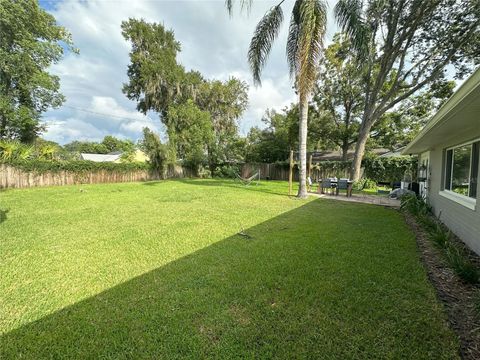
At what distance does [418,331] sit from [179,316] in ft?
6.34

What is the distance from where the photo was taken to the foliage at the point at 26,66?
44.5 ft

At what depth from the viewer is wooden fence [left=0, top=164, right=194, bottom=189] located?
10.6 m

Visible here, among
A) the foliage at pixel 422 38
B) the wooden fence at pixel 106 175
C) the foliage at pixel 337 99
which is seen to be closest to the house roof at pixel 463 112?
the foliage at pixel 422 38

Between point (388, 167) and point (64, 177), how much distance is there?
64.6 feet

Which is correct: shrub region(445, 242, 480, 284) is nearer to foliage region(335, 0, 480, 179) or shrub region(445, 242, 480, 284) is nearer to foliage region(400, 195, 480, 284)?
foliage region(400, 195, 480, 284)

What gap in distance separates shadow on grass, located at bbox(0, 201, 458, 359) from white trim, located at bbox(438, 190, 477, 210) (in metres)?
1.44

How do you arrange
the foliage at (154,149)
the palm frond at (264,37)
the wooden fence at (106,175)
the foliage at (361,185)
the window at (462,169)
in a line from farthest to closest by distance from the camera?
the foliage at (154,149), the foliage at (361,185), the wooden fence at (106,175), the palm frond at (264,37), the window at (462,169)

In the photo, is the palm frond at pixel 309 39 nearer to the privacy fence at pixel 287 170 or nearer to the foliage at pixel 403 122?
the privacy fence at pixel 287 170

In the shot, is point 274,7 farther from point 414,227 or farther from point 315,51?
point 414,227

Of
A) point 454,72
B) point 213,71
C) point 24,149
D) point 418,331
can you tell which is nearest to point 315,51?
point 418,331

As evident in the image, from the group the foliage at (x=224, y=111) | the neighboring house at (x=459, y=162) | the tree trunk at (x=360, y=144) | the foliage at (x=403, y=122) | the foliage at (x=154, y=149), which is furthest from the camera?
the foliage at (x=224, y=111)

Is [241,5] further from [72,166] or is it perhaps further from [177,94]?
[177,94]

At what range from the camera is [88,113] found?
2353 cm

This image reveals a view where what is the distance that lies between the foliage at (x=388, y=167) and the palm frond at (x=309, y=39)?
10.2 meters
